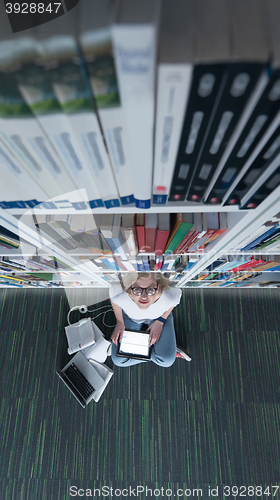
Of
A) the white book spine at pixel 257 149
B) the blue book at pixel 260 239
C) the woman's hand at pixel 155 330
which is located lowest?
the woman's hand at pixel 155 330

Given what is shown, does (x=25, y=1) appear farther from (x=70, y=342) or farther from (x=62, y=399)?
(x=62, y=399)

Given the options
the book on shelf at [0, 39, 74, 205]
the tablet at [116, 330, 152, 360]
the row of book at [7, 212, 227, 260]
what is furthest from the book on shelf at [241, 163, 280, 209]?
the tablet at [116, 330, 152, 360]

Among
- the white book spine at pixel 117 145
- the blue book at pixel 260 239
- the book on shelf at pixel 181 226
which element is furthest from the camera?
the blue book at pixel 260 239

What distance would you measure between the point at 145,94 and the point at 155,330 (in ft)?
5.68

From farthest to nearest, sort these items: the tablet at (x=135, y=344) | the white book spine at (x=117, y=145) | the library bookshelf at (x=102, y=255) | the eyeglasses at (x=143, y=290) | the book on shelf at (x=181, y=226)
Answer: the tablet at (x=135, y=344) → the eyeglasses at (x=143, y=290) → the book on shelf at (x=181, y=226) → the library bookshelf at (x=102, y=255) → the white book spine at (x=117, y=145)

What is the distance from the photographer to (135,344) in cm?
172

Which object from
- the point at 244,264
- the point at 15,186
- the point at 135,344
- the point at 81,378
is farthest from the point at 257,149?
the point at 81,378

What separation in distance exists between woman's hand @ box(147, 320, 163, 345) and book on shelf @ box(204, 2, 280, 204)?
1411 millimetres

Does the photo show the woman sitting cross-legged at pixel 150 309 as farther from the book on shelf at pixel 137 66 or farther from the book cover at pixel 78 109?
the book on shelf at pixel 137 66

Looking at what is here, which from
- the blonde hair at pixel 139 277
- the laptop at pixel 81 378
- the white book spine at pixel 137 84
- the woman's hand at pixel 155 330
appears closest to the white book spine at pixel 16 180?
the white book spine at pixel 137 84

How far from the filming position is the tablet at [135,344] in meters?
1.72

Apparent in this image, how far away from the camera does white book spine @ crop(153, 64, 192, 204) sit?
0.32 metres

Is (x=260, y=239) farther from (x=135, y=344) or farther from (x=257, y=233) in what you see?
(x=135, y=344)

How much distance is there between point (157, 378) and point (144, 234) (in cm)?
154
